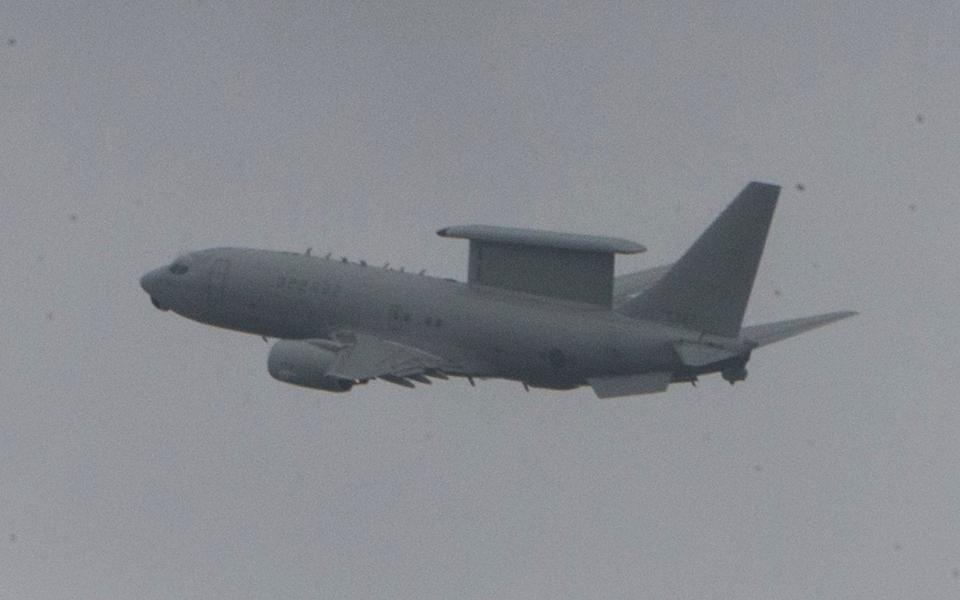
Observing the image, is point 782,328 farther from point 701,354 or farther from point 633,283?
point 633,283

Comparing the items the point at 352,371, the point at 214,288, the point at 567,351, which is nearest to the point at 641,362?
the point at 567,351

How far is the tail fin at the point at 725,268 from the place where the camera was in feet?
479

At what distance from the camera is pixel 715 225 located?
481ft

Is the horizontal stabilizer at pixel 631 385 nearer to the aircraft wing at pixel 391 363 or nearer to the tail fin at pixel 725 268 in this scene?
the tail fin at pixel 725 268

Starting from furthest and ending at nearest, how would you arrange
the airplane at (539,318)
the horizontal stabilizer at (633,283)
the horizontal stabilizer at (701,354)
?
the horizontal stabilizer at (633,283) → the airplane at (539,318) → the horizontal stabilizer at (701,354)

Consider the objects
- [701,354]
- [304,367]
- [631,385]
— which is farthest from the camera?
[304,367]

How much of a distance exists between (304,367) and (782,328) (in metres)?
20.9

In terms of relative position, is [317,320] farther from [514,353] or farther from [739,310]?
[739,310]

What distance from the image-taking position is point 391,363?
148000 mm

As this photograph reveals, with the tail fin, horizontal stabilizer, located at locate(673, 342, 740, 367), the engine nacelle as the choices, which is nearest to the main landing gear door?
the engine nacelle

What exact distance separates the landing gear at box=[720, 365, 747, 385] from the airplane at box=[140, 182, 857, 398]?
0.04 meters

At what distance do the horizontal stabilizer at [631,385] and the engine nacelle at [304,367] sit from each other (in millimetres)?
10956

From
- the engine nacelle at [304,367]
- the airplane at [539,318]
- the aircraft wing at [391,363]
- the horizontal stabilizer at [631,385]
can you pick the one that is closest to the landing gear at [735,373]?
the airplane at [539,318]

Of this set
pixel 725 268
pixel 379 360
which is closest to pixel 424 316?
pixel 379 360
